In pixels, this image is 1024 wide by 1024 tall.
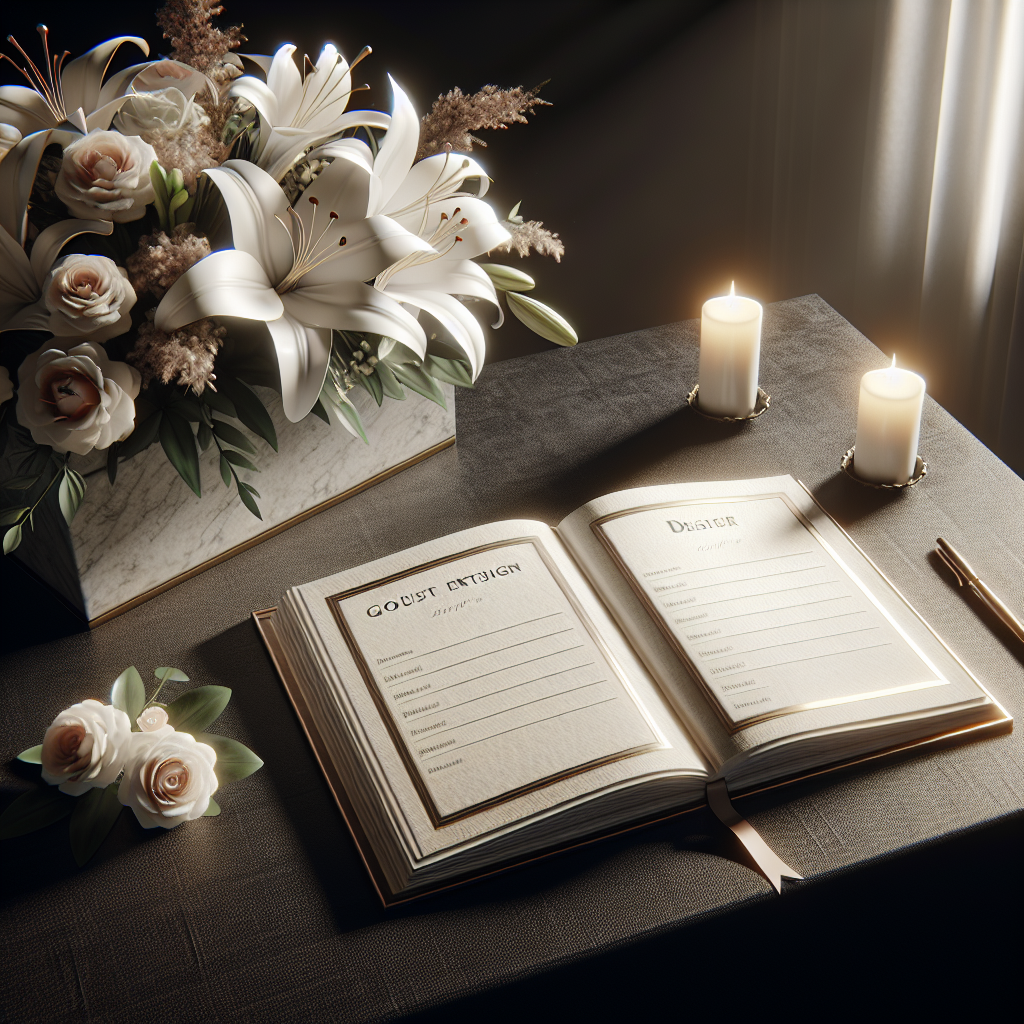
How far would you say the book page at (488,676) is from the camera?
76cm

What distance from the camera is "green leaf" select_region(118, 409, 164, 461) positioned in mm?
851

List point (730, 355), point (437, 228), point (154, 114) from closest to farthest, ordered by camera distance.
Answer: point (154, 114), point (437, 228), point (730, 355)

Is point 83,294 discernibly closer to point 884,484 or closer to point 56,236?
point 56,236

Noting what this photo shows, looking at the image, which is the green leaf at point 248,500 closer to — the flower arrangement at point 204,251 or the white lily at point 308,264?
the flower arrangement at point 204,251

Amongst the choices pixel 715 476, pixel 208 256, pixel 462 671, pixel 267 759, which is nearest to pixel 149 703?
pixel 267 759

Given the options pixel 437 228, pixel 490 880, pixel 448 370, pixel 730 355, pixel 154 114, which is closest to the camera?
pixel 490 880

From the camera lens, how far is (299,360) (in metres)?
0.83

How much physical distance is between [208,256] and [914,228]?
163 centimetres

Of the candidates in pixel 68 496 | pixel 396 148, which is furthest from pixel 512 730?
pixel 396 148

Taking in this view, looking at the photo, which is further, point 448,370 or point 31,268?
point 448,370

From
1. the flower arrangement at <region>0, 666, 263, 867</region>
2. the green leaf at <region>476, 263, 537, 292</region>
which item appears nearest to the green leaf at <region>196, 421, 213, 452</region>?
Result: the flower arrangement at <region>0, 666, 263, 867</region>

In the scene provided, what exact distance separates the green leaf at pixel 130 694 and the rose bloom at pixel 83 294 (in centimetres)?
27

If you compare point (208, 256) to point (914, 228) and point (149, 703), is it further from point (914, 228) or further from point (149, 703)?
point (914, 228)

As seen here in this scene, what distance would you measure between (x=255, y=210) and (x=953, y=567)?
68 centimetres
